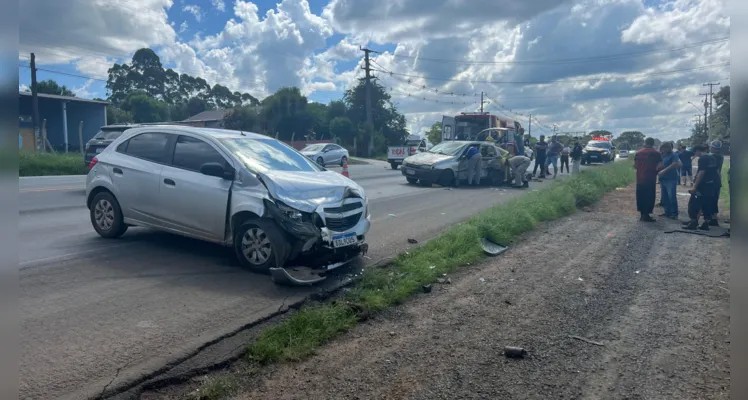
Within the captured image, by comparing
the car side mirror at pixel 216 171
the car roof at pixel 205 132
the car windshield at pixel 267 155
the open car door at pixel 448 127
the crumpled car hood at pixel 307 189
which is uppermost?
the open car door at pixel 448 127

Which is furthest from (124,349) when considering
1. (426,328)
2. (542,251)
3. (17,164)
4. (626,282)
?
(542,251)

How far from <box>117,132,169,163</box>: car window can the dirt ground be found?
4111 millimetres

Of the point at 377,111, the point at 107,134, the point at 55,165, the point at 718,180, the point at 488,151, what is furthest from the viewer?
the point at 377,111

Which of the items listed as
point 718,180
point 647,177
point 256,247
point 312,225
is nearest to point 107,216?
point 256,247

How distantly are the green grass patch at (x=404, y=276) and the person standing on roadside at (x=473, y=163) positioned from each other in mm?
6407

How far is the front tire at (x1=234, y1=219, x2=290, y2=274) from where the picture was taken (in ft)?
20.8

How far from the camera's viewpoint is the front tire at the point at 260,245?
6.34 metres

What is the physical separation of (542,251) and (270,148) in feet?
14.6

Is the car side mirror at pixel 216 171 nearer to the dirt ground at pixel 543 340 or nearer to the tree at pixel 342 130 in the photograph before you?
the dirt ground at pixel 543 340

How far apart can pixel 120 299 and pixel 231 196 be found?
5.94ft

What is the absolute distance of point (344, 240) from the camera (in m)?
6.76

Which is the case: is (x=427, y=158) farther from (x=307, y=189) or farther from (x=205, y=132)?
(x=307, y=189)

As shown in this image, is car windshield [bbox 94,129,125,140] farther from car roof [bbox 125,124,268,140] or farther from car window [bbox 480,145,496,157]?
car window [bbox 480,145,496,157]

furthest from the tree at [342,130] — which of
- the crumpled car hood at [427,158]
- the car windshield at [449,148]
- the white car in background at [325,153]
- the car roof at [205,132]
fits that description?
the car roof at [205,132]
